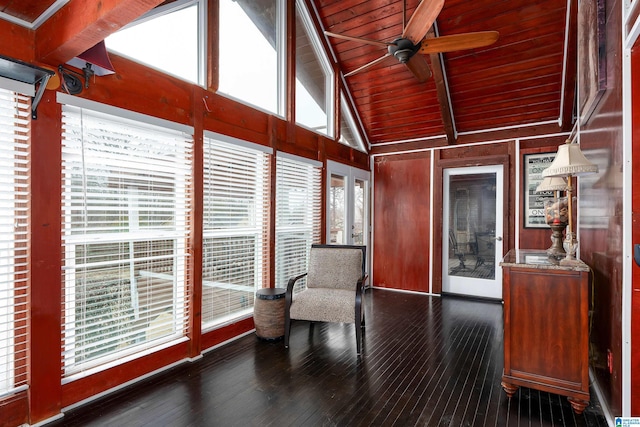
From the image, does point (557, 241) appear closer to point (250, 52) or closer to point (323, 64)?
point (250, 52)

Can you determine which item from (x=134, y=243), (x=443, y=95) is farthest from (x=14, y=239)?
(x=443, y=95)

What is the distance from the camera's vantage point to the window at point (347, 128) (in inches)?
222

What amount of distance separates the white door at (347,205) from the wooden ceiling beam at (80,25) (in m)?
3.52

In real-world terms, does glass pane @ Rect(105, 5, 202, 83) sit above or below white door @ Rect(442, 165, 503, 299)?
above

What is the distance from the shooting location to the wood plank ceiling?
13.2 ft

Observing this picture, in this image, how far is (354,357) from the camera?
310 cm

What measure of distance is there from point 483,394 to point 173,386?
2371 mm

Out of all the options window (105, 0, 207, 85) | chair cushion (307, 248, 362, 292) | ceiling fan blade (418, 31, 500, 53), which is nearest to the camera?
window (105, 0, 207, 85)

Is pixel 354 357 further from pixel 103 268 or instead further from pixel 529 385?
pixel 103 268

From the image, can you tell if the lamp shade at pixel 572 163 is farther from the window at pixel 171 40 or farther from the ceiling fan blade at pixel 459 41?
the window at pixel 171 40

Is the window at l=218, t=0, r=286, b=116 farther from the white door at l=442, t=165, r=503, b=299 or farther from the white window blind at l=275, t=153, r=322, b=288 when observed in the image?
the white door at l=442, t=165, r=503, b=299

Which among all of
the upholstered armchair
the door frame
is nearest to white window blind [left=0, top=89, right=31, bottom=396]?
the upholstered armchair

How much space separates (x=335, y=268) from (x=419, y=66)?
2.39m

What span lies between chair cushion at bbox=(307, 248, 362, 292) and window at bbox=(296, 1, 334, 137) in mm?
1900
